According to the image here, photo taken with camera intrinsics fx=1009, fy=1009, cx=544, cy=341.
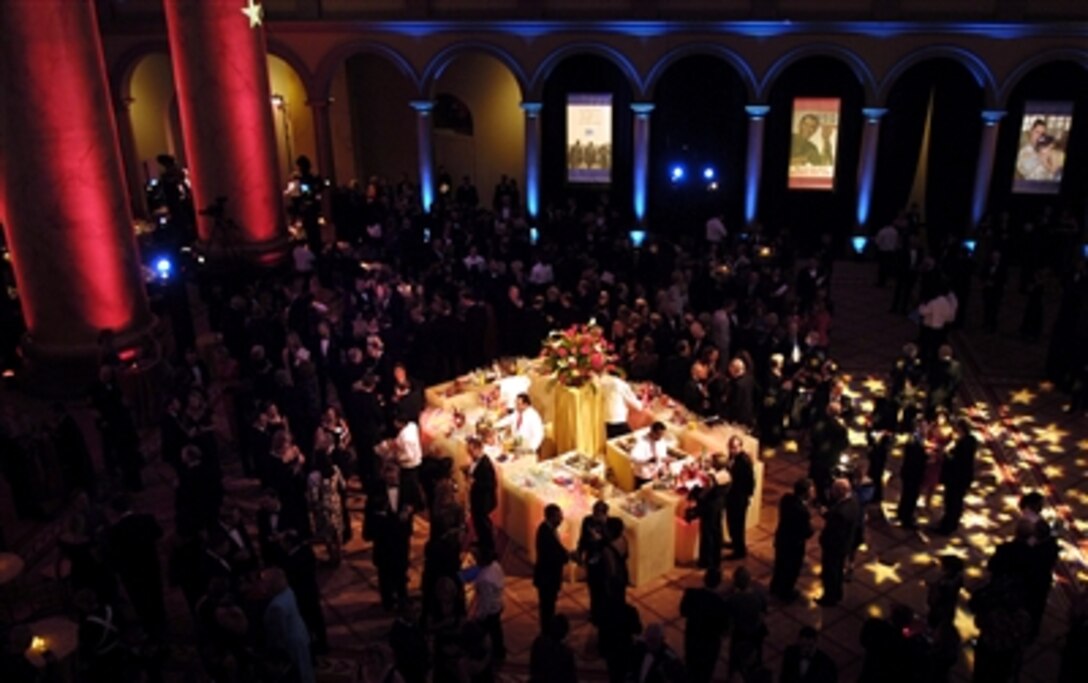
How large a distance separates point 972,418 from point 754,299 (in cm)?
321

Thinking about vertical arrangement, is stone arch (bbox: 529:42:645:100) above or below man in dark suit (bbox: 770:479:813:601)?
above

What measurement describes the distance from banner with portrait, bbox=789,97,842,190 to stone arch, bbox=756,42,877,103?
95cm

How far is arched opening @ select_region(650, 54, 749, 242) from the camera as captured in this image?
822 inches

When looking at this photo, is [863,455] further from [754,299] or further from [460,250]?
[460,250]

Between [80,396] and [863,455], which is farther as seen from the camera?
[80,396]

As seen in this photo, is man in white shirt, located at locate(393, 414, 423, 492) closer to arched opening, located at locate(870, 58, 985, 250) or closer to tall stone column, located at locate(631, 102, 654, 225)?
tall stone column, located at locate(631, 102, 654, 225)

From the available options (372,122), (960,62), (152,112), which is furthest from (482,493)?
(152,112)

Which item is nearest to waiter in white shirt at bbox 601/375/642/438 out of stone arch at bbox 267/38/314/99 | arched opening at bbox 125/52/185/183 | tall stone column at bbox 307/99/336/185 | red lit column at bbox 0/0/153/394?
red lit column at bbox 0/0/153/394

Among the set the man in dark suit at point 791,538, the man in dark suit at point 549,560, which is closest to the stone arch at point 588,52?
the man in dark suit at point 791,538

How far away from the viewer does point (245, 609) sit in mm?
7770

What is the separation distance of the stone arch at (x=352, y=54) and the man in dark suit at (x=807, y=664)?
1621 centimetres

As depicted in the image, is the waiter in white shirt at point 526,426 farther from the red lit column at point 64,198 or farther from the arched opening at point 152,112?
the arched opening at point 152,112

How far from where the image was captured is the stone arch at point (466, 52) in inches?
798

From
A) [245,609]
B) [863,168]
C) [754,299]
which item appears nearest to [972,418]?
[754,299]
